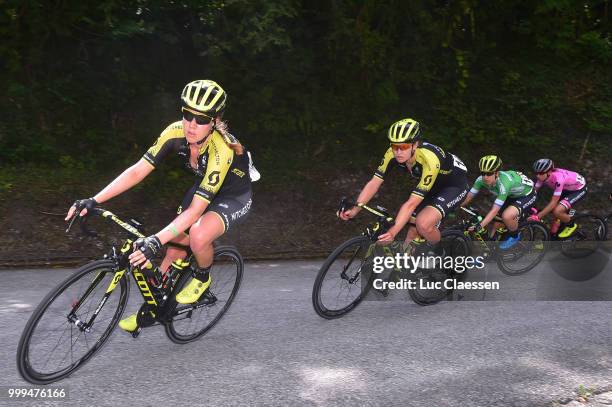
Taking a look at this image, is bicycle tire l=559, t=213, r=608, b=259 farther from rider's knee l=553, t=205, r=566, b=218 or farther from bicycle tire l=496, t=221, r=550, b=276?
bicycle tire l=496, t=221, r=550, b=276

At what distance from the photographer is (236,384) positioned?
14.0 ft

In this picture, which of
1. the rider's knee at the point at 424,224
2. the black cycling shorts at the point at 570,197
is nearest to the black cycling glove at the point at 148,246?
the rider's knee at the point at 424,224

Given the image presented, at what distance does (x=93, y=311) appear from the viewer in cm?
431

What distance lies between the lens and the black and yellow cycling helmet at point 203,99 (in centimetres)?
448

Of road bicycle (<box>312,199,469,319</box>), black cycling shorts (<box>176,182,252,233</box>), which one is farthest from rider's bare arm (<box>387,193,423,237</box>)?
black cycling shorts (<box>176,182,252,233</box>)

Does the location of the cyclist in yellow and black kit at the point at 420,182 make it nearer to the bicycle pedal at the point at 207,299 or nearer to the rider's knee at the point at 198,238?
the bicycle pedal at the point at 207,299

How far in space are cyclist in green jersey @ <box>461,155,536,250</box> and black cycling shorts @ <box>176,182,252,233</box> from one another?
159 inches

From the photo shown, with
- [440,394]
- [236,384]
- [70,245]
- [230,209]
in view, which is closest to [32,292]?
[70,245]

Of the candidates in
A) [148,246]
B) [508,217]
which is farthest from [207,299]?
[508,217]

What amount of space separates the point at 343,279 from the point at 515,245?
3.76 meters

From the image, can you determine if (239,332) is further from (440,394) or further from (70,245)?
(70,245)

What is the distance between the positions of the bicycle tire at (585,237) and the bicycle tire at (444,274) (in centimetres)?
362

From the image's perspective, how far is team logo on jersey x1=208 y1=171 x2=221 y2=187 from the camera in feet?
14.8

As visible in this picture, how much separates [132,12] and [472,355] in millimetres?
8554
